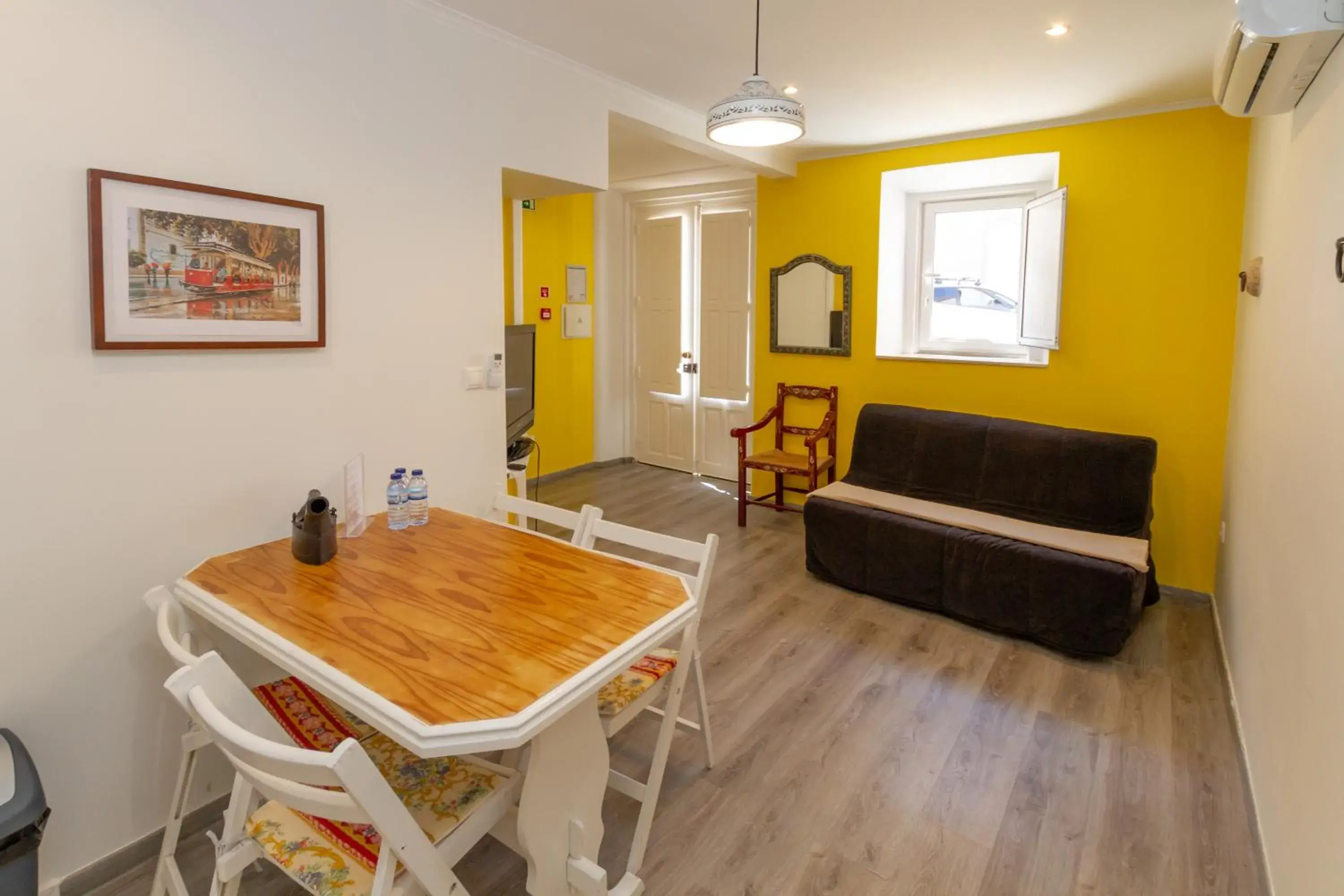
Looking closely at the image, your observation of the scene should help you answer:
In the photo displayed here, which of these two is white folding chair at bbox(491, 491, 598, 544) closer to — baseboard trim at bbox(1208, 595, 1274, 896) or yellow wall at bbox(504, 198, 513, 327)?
baseboard trim at bbox(1208, 595, 1274, 896)

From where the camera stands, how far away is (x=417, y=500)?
2.36 metres

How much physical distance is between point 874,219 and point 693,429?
247 centimetres

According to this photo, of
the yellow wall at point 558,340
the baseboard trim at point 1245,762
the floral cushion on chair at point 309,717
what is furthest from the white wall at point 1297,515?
the yellow wall at point 558,340

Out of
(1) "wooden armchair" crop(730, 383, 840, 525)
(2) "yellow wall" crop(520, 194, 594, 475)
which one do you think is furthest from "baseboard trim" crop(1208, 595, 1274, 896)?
(2) "yellow wall" crop(520, 194, 594, 475)

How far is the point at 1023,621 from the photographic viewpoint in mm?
3285

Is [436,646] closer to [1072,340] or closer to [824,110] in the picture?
[824,110]

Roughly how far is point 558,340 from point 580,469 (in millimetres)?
1179

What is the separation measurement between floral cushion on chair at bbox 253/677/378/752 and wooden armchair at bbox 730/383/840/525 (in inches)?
133

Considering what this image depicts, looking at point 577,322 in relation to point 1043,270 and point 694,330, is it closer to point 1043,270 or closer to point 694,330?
point 694,330

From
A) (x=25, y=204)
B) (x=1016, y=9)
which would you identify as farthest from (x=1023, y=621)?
(x=25, y=204)

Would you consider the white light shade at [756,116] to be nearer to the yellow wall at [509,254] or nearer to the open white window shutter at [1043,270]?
the open white window shutter at [1043,270]

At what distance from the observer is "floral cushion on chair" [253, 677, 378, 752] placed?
5.52 ft

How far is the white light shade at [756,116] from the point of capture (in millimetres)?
2201

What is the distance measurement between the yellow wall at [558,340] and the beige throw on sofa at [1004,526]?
2714 millimetres
